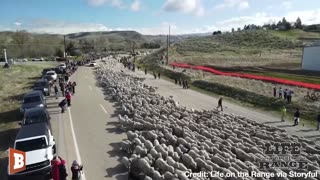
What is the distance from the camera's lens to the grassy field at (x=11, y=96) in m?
23.7

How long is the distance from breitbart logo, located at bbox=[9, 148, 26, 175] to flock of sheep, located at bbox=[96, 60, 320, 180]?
464cm

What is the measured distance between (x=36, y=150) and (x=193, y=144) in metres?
8.20

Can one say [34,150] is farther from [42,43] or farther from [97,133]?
[42,43]

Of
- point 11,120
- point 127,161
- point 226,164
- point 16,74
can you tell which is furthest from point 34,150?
point 16,74

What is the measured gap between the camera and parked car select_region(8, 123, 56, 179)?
15.4 m

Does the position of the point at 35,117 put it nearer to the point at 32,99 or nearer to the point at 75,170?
the point at 32,99

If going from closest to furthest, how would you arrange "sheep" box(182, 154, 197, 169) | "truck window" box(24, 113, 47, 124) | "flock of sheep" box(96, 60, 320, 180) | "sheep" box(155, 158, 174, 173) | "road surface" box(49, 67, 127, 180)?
"sheep" box(155, 158, 174, 173), "flock of sheep" box(96, 60, 320, 180), "sheep" box(182, 154, 197, 169), "road surface" box(49, 67, 127, 180), "truck window" box(24, 113, 47, 124)

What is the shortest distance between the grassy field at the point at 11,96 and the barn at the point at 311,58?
1948 inches

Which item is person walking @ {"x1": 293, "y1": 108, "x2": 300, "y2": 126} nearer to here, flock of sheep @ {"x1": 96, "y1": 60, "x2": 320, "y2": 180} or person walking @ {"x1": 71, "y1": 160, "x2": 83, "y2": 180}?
flock of sheep @ {"x1": 96, "y1": 60, "x2": 320, "y2": 180}

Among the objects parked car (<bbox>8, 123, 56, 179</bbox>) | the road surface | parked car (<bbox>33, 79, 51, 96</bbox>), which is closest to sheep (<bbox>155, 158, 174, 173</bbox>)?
the road surface

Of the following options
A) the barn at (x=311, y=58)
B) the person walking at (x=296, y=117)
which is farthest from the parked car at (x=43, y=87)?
the barn at (x=311, y=58)

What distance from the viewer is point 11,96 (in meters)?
41.2

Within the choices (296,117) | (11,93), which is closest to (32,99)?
(11,93)

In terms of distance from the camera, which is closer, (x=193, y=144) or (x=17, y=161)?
(x=17, y=161)
